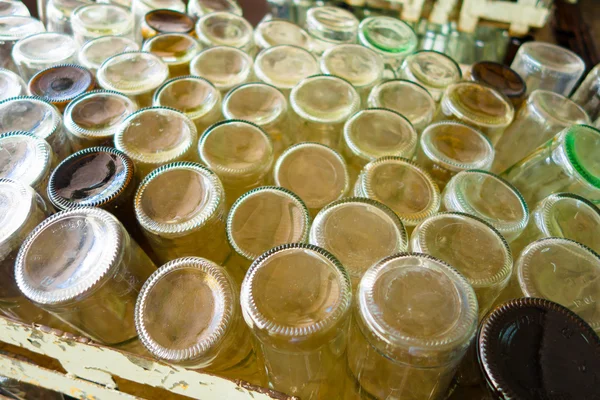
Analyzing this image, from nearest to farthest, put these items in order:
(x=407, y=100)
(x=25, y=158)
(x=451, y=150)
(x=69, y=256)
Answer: (x=69, y=256) < (x=25, y=158) < (x=451, y=150) < (x=407, y=100)

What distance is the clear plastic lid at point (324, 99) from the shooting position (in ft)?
2.56

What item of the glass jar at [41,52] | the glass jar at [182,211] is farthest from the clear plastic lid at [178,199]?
the glass jar at [41,52]

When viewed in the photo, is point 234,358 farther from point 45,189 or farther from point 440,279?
point 45,189

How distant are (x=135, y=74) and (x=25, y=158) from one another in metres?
0.29

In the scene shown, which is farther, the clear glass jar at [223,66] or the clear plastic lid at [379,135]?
the clear glass jar at [223,66]

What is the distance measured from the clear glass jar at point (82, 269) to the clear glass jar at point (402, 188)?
1.19 feet

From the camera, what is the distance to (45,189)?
2.11 feet

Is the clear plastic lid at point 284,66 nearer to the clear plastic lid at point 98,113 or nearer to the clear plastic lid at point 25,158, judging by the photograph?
the clear plastic lid at point 98,113

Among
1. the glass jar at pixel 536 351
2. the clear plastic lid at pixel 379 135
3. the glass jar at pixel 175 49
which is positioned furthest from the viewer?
the glass jar at pixel 175 49

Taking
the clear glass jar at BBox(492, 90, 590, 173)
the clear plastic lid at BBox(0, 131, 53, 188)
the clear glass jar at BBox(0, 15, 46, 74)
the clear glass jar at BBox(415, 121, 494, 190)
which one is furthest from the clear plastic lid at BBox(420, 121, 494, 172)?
the clear glass jar at BBox(0, 15, 46, 74)

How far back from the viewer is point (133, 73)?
0.84 meters

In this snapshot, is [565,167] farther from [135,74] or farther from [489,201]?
[135,74]

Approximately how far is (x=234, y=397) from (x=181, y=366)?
80 mm

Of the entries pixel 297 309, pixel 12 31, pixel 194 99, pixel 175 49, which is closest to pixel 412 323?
pixel 297 309
